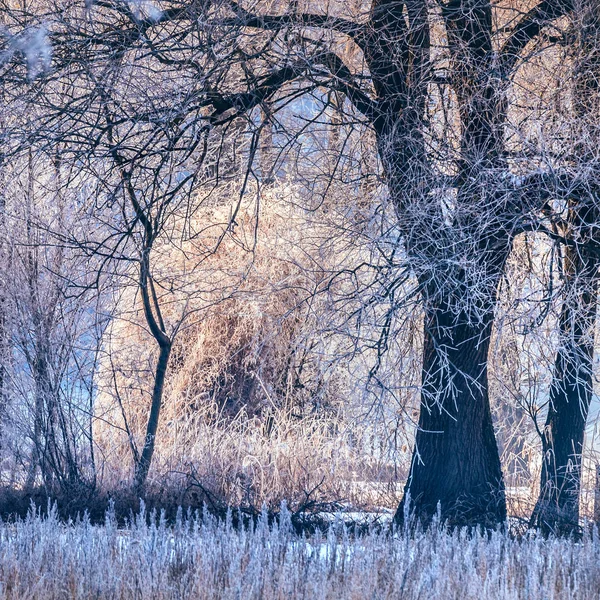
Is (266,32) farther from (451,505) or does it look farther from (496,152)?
(451,505)

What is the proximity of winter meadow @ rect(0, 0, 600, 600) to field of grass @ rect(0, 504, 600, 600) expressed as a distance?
0.03 meters

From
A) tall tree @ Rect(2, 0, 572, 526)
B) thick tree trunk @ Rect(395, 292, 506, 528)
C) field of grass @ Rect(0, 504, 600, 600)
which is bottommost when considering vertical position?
field of grass @ Rect(0, 504, 600, 600)

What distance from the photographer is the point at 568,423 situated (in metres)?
10.2

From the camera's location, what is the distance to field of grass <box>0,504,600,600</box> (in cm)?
529

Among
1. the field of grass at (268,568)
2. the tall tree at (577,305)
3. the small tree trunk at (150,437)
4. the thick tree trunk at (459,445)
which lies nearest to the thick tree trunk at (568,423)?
the tall tree at (577,305)

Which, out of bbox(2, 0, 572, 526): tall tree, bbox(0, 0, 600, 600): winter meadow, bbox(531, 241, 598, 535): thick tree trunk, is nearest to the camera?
bbox(0, 0, 600, 600): winter meadow

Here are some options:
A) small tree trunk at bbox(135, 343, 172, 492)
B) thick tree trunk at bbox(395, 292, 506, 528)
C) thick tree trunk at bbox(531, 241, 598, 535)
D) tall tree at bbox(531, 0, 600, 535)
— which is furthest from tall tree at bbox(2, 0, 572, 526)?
small tree trunk at bbox(135, 343, 172, 492)

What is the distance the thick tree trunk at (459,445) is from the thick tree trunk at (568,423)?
0.57 metres

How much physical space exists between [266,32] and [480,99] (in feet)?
6.71

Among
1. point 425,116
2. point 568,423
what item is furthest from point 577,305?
point 425,116

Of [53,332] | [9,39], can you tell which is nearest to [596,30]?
[9,39]

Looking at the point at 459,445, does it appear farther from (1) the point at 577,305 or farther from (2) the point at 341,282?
(2) the point at 341,282

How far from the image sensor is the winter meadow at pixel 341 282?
6.16m

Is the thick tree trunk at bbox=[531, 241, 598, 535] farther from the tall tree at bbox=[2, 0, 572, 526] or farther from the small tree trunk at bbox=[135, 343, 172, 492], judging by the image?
the small tree trunk at bbox=[135, 343, 172, 492]
